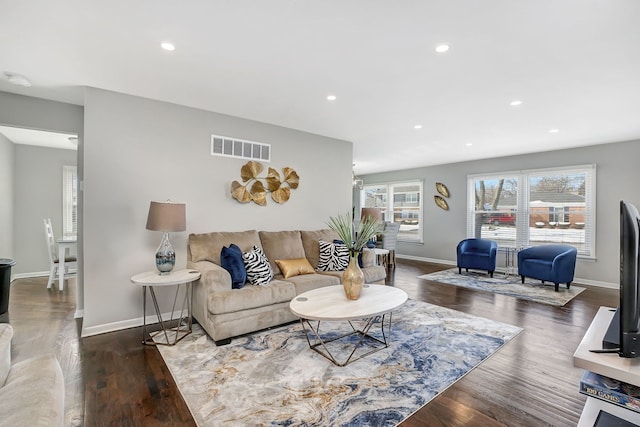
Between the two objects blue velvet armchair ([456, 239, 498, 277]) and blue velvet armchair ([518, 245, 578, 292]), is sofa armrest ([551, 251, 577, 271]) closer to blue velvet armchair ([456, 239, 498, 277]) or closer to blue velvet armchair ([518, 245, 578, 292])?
blue velvet armchair ([518, 245, 578, 292])

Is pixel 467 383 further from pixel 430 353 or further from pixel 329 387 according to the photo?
pixel 329 387

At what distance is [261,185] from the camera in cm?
423

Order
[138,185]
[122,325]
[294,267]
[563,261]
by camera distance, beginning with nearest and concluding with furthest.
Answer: [122,325] < [138,185] < [294,267] < [563,261]

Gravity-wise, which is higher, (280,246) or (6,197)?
(6,197)

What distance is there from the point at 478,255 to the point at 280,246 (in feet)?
14.1

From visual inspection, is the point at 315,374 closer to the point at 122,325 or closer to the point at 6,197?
the point at 122,325

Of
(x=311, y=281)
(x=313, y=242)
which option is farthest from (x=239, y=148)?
(x=311, y=281)

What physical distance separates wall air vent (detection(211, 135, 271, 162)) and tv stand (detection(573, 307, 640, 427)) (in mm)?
3847

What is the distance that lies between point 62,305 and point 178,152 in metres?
2.65

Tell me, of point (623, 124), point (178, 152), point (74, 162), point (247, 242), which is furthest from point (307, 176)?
point (74, 162)

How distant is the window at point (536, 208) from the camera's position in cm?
549

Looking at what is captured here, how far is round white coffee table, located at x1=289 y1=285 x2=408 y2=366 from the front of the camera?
235cm

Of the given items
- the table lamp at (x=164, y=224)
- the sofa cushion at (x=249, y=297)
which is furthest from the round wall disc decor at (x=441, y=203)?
the table lamp at (x=164, y=224)

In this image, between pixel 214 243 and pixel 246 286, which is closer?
pixel 246 286
